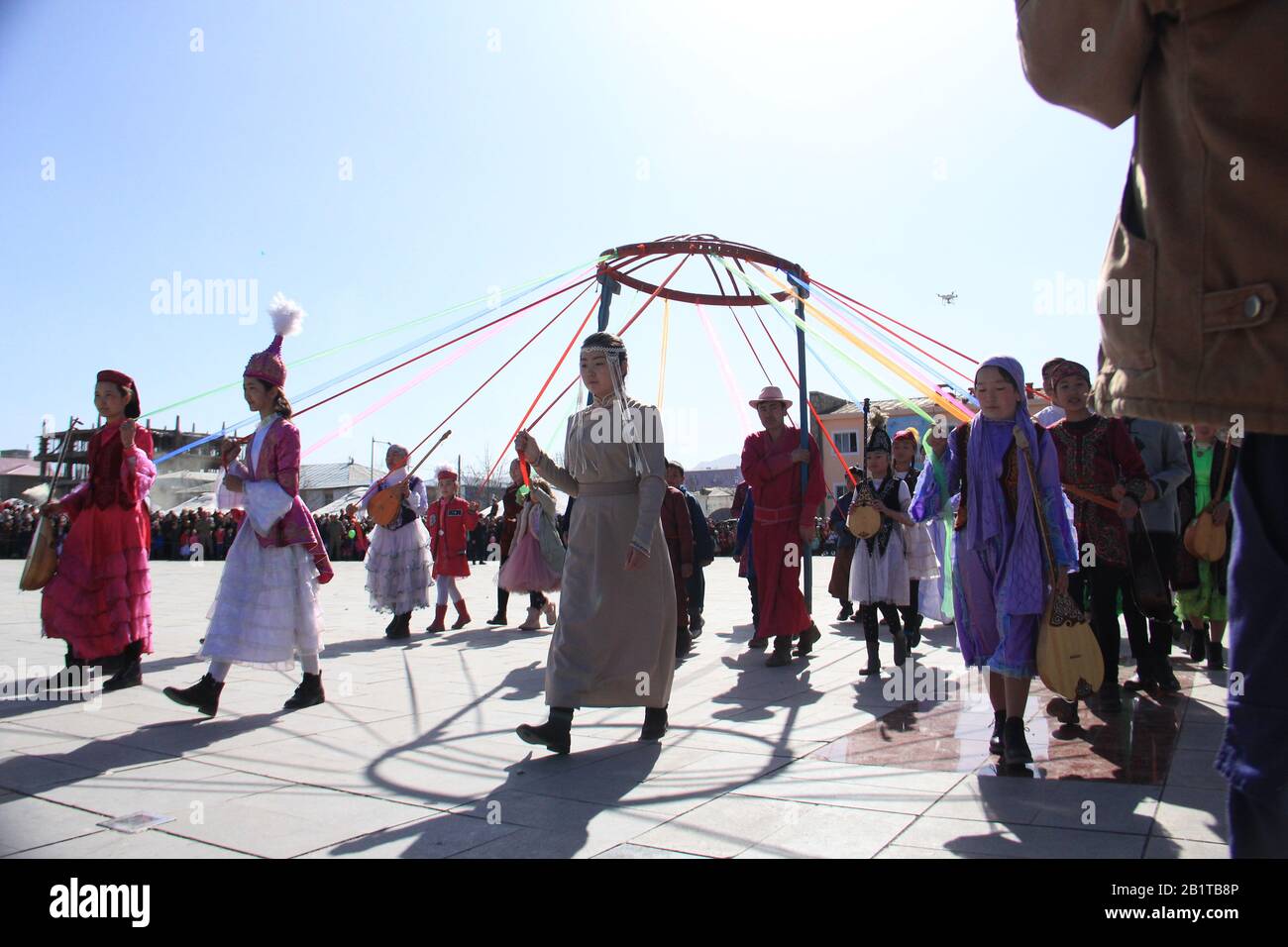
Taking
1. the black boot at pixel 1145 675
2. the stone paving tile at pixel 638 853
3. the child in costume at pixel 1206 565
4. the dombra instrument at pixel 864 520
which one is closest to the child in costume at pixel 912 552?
the dombra instrument at pixel 864 520

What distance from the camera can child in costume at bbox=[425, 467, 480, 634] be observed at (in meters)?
9.98

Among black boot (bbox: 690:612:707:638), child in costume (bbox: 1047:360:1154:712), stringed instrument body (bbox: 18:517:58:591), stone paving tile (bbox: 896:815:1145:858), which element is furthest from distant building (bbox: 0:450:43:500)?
stone paving tile (bbox: 896:815:1145:858)

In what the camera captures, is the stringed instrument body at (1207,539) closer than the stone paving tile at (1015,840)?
No

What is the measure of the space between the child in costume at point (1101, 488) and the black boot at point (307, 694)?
4.41m

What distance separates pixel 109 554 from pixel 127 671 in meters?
0.79

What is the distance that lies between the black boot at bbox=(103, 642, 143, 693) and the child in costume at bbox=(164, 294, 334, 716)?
0.96 meters

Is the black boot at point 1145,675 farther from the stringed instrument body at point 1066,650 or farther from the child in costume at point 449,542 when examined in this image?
the child in costume at point 449,542

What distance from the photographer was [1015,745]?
12.3 feet

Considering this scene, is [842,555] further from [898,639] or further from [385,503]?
[385,503]

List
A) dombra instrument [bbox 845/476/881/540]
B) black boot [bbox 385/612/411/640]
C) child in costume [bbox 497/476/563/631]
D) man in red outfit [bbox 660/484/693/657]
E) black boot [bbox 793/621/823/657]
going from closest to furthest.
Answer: dombra instrument [bbox 845/476/881/540], black boot [bbox 793/621/823/657], man in red outfit [bbox 660/484/693/657], black boot [bbox 385/612/411/640], child in costume [bbox 497/476/563/631]

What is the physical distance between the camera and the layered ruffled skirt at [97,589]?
559 cm

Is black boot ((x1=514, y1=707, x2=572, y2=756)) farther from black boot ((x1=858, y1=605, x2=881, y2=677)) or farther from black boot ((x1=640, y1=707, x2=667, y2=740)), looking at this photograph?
black boot ((x1=858, y1=605, x2=881, y2=677))

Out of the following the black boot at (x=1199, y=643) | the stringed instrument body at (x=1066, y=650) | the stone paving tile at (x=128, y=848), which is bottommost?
the black boot at (x=1199, y=643)
